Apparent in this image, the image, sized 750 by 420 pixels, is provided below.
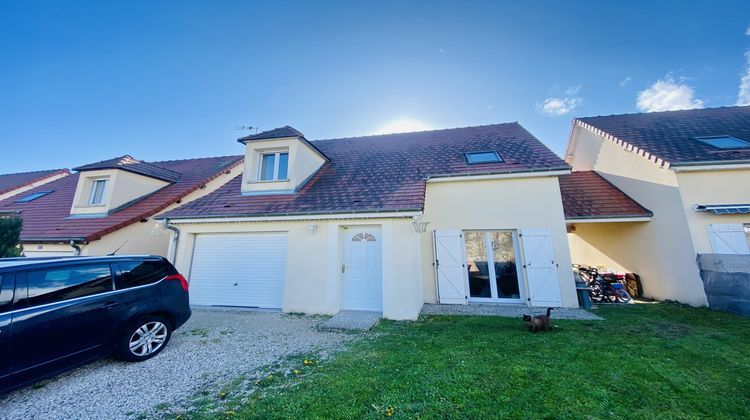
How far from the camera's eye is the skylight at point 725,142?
881 centimetres

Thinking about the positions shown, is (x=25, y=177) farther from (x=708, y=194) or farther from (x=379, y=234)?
(x=708, y=194)

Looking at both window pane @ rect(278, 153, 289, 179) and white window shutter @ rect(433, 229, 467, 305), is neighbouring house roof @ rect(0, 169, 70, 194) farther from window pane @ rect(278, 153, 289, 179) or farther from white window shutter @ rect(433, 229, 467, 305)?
white window shutter @ rect(433, 229, 467, 305)

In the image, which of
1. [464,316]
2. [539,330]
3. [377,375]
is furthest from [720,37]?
[377,375]

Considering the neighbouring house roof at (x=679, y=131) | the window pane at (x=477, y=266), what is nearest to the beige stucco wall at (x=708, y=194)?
the neighbouring house roof at (x=679, y=131)

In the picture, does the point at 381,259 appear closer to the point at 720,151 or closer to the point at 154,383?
the point at 154,383

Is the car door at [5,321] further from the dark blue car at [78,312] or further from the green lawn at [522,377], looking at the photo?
the green lawn at [522,377]

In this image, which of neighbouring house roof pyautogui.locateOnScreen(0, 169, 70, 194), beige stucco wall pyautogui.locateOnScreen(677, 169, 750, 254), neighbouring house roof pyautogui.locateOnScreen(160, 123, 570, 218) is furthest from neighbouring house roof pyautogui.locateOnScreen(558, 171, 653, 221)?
neighbouring house roof pyautogui.locateOnScreen(0, 169, 70, 194)

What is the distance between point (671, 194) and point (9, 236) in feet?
68.1

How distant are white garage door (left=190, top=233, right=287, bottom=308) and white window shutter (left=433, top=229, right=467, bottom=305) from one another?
530 cm

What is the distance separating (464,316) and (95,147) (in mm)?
19474

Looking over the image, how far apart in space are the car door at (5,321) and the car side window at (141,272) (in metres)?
1.17

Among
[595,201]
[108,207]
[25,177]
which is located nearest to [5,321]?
[108,207]

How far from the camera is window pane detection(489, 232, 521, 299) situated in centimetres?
867

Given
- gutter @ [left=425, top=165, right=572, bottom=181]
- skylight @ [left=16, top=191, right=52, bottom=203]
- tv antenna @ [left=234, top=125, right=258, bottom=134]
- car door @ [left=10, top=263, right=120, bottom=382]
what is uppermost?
tv antenna @ [left=234, top=125, right=258, bottom=134]
